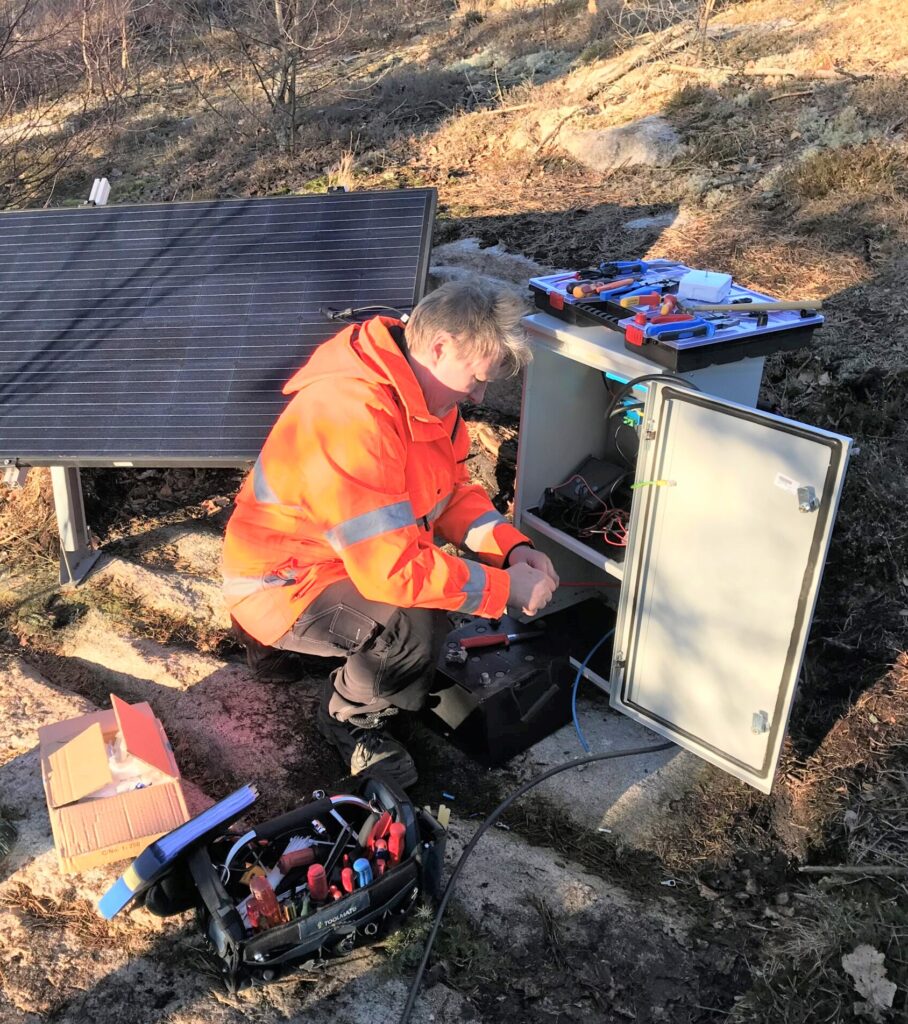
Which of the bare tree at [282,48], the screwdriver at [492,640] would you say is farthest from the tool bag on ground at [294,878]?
the bare tree at [282,48]

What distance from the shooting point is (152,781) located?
2869 mm

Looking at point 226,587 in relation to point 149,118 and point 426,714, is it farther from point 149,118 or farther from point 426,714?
point 149,118

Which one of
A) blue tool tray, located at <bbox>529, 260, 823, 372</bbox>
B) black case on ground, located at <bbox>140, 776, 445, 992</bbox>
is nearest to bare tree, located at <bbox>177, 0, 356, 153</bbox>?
blue tool tray, located at <bbox>529, 260, 823, 372</bbox>

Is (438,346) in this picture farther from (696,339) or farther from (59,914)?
(59,914)

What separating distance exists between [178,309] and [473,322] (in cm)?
195

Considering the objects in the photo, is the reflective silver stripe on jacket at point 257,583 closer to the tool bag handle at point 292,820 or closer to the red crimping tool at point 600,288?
the tool bag handle at point 292,820

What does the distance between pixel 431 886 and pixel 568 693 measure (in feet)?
3.60

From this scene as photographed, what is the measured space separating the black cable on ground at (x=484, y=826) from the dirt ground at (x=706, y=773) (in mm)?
59

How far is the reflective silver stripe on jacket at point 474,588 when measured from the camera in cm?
280

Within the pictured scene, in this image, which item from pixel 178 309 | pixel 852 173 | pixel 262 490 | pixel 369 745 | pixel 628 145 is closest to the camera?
pixel 262 490

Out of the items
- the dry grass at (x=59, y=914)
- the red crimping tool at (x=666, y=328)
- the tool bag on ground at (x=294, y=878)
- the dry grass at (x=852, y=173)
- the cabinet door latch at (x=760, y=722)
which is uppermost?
the dry grass at (x=852, y=173)

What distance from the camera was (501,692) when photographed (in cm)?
319

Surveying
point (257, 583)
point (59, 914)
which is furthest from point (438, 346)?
Result: point (59, 914)

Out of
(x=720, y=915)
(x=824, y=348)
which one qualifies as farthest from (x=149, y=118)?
(x=720, y=915)
